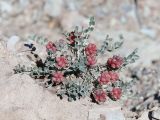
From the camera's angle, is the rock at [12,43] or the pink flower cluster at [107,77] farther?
the rock at [12,43]

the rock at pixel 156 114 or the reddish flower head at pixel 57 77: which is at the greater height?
the reddish flower head at pixel 57 77

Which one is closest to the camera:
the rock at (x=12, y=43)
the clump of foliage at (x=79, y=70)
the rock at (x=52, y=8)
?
the clump of foliage at (x=79, y=70)

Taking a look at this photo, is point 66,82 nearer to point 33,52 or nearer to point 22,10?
point 33,52

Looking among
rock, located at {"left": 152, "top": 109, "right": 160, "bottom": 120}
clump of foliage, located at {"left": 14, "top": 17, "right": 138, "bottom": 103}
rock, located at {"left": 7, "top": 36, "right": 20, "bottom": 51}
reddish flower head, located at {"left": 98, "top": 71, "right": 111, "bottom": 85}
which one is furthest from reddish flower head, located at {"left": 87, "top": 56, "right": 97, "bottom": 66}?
rock, located at {"left": 7, "top": 36, "right": 20, "bottom": 51}

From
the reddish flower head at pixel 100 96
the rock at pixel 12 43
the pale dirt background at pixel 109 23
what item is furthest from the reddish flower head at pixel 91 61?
the pale dirt background at pixel 109 23

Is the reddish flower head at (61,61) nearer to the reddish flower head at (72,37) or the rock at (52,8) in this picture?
the reddish flower head at (72,37)

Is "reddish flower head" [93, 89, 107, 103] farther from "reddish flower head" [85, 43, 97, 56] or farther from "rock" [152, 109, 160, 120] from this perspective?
"rock" [152, 109, 160, 120]

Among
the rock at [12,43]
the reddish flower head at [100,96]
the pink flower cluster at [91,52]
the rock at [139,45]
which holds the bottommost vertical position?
the reddish flower head at [100,96]

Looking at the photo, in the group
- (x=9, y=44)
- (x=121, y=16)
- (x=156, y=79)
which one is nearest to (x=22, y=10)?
(x=121, y=16)

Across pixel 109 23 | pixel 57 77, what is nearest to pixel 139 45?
pixel 109 23
